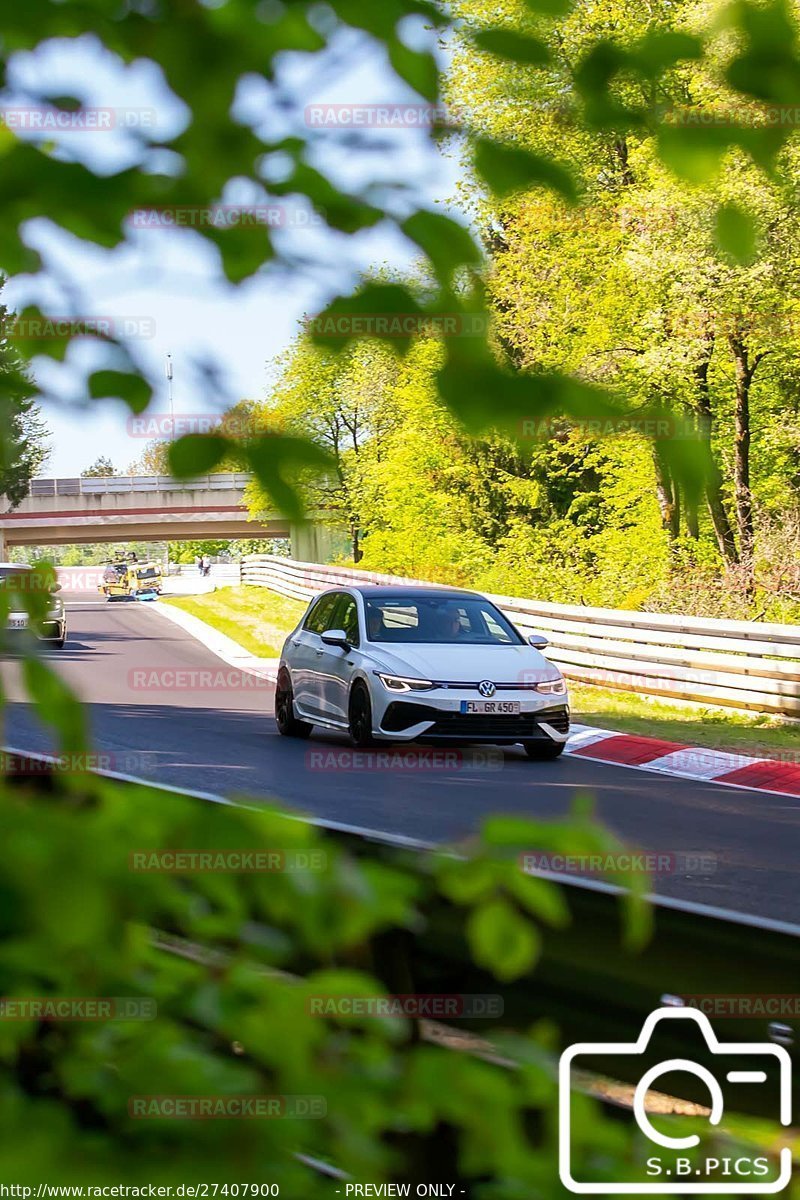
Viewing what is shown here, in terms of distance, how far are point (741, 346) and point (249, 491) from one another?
27830 mm

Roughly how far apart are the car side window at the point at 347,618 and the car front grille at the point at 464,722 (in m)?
1.28

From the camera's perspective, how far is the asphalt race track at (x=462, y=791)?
9.50 metres

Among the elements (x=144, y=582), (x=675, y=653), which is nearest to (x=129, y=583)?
(x=144, y=582)

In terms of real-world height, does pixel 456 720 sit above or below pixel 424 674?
below

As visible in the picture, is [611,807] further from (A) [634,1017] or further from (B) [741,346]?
(B) [741,346]

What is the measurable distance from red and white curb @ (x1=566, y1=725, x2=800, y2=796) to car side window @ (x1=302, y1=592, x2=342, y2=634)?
116 inches

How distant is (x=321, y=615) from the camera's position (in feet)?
55.3

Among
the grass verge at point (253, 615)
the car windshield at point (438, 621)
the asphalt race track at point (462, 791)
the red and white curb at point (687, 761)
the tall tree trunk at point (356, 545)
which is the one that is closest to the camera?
the asphalt race track at point (462, 791)
